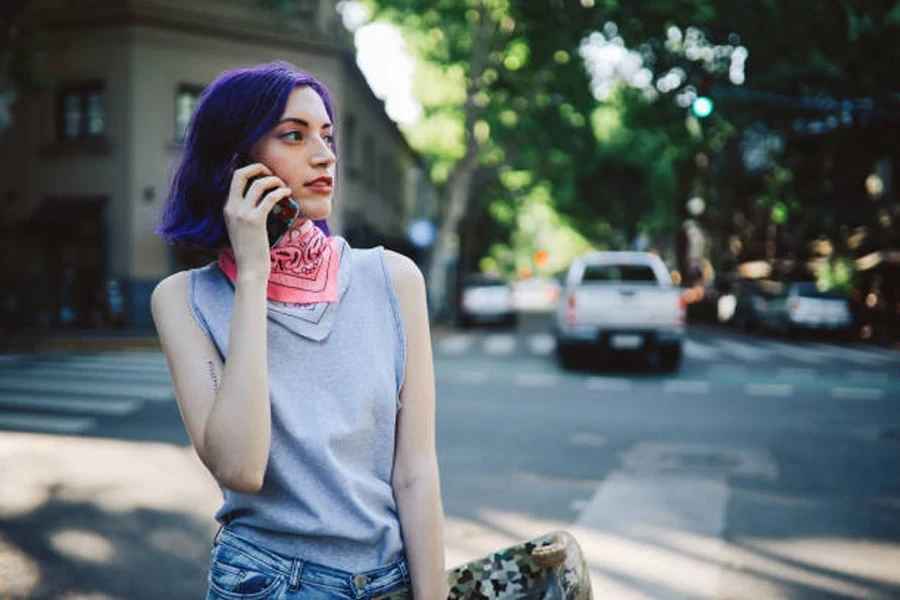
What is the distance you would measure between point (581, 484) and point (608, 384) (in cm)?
645

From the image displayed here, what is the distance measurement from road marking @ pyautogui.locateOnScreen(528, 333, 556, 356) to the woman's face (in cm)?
1666

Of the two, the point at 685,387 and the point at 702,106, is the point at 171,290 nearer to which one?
the point at 685,387

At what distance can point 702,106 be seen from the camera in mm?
16344

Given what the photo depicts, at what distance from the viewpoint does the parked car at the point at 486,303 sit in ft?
91.8

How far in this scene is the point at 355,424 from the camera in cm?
144

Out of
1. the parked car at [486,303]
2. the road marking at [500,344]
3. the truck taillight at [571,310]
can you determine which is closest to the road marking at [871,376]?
the truck taillight at [571,310]

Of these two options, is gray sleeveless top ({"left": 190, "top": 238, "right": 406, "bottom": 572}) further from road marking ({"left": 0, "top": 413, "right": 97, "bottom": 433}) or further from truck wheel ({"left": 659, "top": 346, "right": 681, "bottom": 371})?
truck wheel ({"left": 659, "top": 346, "right": 681, "bottom": 371})

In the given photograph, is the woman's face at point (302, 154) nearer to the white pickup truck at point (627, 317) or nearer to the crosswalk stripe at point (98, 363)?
the crosswalk stripe at point (98, 363)

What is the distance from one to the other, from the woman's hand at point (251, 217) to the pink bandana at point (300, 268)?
0.25ft

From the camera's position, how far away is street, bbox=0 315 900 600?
14.6ft

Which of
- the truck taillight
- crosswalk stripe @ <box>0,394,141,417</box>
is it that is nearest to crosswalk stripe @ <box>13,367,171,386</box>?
crosswalk stripe @ <box>0,394,141,417</box>

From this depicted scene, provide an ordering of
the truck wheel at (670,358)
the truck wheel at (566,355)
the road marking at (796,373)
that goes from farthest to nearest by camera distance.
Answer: the truck wheel at (566,355), the truck wheel at (670,358), the road marking at (796,373)

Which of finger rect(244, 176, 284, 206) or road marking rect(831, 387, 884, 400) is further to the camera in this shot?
road marking rect(831, 387, 884, 400)

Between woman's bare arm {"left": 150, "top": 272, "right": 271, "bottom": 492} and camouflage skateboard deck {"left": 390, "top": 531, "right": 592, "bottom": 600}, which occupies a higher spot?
woman's bare arm {"left": 150, "top": 272, "right": 271, "bottom": 492}
